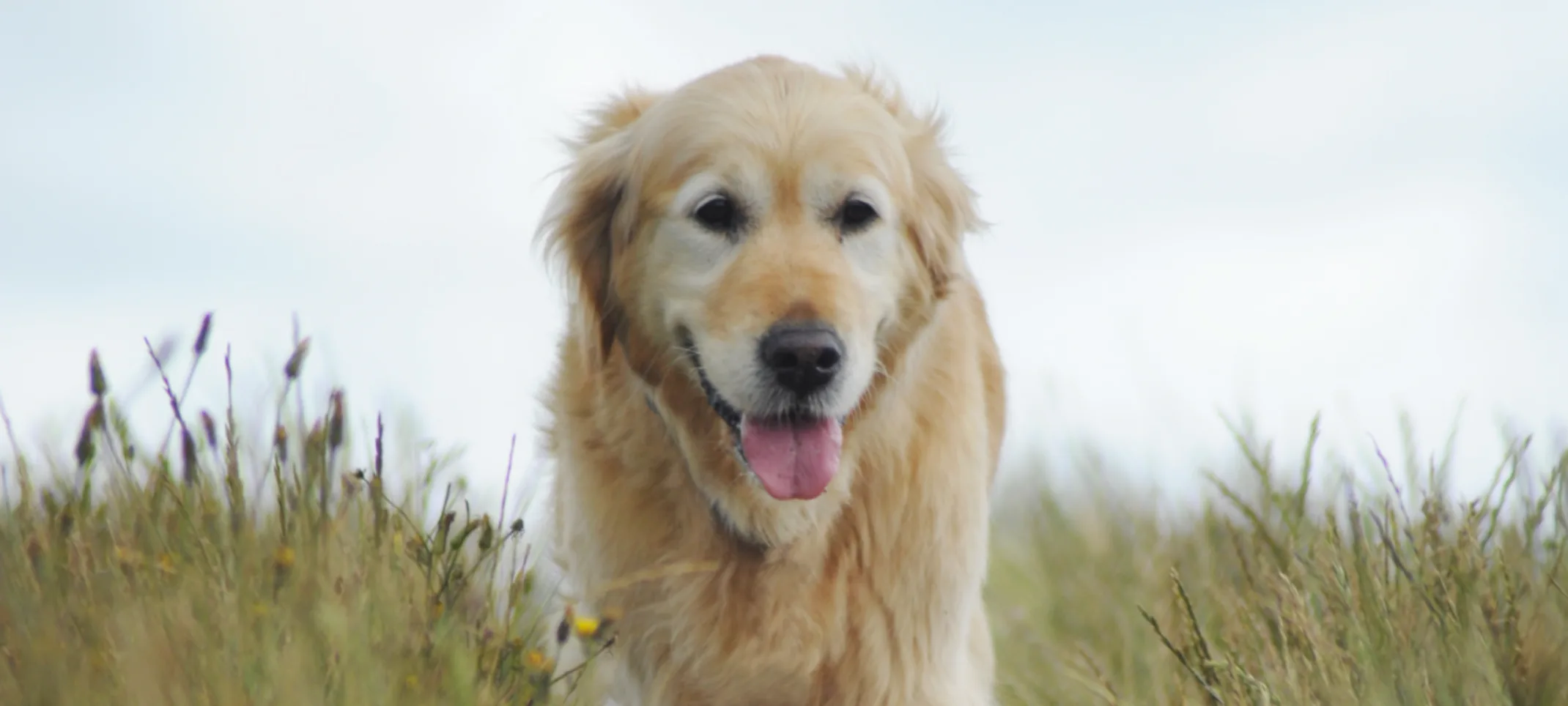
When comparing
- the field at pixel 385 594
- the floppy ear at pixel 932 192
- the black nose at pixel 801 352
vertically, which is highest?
the floppy ear at pixel 932 192

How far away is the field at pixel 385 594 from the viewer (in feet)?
9.09

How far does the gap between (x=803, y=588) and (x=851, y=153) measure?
1.09 metres

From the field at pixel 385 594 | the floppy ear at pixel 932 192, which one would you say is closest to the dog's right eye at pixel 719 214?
the floppy ear at pixel 932 192

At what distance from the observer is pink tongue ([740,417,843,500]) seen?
3590 mm

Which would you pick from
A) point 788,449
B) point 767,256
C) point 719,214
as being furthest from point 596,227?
point 788,449

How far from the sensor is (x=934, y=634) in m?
3.91

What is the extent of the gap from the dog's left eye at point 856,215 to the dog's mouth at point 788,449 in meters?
0.47

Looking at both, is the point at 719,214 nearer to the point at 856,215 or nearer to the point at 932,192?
the point at 856,215

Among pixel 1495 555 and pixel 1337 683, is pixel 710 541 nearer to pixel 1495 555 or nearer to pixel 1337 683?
pixel 1337 683

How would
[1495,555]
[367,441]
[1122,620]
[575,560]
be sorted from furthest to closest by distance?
1. [1122,620]
2. [575,560]
3. [367,441]
4. [1495,555]

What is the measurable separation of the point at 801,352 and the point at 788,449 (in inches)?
13.1

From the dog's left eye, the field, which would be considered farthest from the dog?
the field

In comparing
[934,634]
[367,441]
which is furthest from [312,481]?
[934,634]

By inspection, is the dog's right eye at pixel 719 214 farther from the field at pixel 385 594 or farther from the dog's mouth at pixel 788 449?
the field at pixel 385 594
